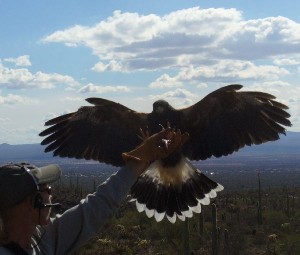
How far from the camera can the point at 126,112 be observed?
7203 millimetres

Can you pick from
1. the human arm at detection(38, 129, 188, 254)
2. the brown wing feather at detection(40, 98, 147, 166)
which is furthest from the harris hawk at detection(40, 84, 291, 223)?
the human arm at detection(38, 129, 188, 254)

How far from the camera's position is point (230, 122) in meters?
7.48

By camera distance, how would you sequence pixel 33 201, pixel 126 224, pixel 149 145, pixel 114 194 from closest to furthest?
pixel 33 201
pixel 114 194
pixel 149 145
pixel 126 224

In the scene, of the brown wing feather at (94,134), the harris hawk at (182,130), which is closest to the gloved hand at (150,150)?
the harris hawk at (182,130)

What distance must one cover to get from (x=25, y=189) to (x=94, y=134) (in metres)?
4.95

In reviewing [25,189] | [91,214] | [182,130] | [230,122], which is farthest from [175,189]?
[25,189]

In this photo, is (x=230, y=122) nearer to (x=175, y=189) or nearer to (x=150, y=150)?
(x=175, y=189)

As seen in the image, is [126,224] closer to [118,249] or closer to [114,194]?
[118,249]

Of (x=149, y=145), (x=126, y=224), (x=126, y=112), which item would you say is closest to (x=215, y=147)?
(x=126, y=112)

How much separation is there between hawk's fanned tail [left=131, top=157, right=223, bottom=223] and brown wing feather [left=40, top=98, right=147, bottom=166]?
0.47 metres

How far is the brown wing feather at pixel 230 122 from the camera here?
7.11 m

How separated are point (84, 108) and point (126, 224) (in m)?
16.5

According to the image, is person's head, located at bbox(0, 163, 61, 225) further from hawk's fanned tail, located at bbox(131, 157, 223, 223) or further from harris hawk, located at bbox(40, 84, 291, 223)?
hawk's fanned tail, located at bbox(131, 157, 223, 223)

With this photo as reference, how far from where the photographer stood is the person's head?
2.68m
